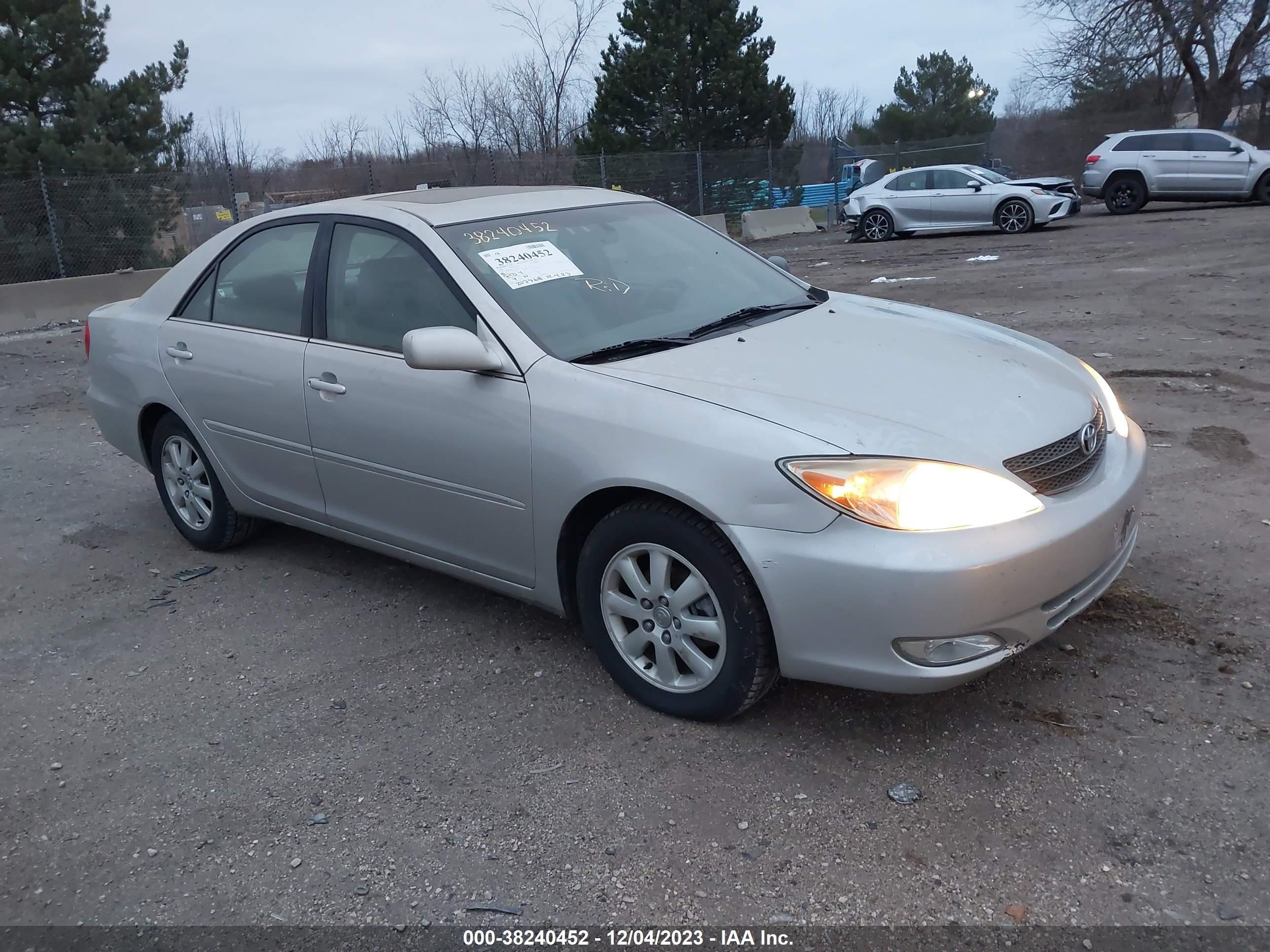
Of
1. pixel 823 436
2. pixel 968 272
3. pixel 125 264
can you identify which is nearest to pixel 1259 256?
pixel 968 272

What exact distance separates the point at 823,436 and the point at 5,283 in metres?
16.1

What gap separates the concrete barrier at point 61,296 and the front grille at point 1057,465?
13.2m

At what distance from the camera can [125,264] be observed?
1659 cm

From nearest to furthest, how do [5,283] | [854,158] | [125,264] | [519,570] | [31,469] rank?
1. [519,570]
2. [31,469]
3. [5,283]
4. [125,264]
5. [854,158]

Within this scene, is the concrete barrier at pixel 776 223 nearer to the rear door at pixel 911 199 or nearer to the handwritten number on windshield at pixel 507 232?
the rear door at pixel 911 199

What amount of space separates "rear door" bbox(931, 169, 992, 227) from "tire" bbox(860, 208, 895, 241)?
37.5 inches

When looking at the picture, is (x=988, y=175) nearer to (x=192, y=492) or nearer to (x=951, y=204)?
(x=951, y=204)

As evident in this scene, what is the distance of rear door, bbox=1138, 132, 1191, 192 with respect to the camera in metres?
20.8

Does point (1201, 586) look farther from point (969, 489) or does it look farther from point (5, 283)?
point (5, 283)

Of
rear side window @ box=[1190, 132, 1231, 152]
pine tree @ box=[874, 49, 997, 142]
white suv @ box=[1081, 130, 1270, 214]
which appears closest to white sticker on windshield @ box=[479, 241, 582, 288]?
white suv @ box=[1081, 130, 1270, 214]

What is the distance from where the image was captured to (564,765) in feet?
10.3

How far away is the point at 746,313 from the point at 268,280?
2117mm

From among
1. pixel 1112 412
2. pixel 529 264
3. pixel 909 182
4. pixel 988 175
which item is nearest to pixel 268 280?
pixel 529 264

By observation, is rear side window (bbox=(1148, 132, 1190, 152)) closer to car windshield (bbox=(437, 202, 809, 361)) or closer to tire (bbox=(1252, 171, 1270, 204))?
tire (bbox=(1252, 171, 1270, 204))
